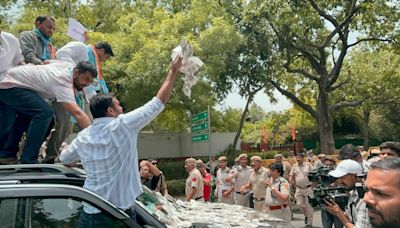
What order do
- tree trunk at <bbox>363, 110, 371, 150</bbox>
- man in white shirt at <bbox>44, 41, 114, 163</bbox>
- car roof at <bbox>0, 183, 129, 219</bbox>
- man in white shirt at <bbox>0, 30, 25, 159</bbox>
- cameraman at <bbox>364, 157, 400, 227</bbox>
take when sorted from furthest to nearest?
tree trunk at <bbox>363, 110, 371, 150</bbox>
man in white shirt at <bbox>44, 41, 114, 163</bbox>
man in white shirt at <bbox>0, 30, 25, 159</bbox>
car roof at <bbox>0, 183, 129, 219</bbox>
cameraman at <bbox>364, 157, 400, 227</bbox>

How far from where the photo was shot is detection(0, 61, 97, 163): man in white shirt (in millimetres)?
3830

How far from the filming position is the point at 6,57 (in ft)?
13.2

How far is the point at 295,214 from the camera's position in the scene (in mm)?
13906

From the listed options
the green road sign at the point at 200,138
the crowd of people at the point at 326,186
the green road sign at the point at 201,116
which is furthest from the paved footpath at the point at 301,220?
the green road sign at the point at 201,116

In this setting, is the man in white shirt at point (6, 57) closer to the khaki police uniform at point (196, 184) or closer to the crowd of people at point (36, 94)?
the crowd of people at point (36, 94)

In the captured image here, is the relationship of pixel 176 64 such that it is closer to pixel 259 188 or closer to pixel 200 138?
pixel 259 188

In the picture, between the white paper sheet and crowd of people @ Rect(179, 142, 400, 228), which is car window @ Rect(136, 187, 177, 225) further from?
the white paper sheet

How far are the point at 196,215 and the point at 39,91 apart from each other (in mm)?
1668

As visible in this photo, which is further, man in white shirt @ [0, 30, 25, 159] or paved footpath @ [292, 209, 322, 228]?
paved footpath @ [292, 209, 322, 228]

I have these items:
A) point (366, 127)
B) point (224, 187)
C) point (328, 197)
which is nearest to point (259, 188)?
point (224, 187)

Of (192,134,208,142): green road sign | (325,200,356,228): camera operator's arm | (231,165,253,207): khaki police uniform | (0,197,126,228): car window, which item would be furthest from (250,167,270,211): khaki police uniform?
(0,197,126,228): car window

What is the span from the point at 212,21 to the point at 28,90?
16.3 meters

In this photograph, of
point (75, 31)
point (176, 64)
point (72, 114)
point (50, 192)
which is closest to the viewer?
point (50, 192)

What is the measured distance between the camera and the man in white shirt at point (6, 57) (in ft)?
13.1
